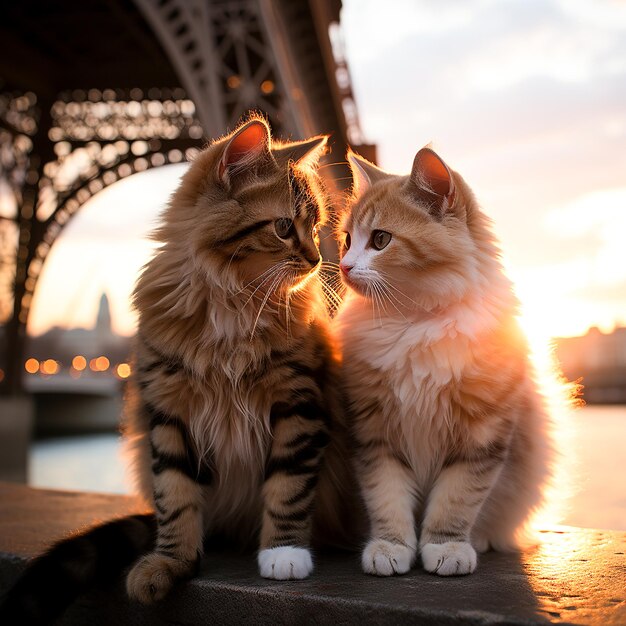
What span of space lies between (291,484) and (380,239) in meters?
0.74

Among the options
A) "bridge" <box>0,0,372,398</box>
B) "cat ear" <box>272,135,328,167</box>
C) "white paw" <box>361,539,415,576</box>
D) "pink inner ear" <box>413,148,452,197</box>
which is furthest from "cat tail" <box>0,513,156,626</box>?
"bridge" <box>0,0,372,398</box>

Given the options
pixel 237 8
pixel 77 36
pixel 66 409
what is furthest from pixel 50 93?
pixel 66 409

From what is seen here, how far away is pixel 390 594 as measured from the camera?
1709mm

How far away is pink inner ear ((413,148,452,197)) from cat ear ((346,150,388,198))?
0.34m

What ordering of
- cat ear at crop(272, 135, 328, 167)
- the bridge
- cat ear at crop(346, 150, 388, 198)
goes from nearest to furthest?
cat ear at crop(272, 135, 328, 167), cat ear at crop(346, 150, 388, 198), the bridge

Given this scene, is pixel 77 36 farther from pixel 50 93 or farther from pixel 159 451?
pixel 159 451

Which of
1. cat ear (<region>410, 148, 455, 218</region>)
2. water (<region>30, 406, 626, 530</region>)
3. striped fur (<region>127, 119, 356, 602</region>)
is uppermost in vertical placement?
cat ear (<region>410, 148, 455, 218</region>)

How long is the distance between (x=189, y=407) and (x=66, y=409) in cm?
2860

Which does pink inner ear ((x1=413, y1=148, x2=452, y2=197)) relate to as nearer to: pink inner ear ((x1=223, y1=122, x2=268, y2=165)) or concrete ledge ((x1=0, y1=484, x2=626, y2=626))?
pink inner ear ((x1=223, y1=122, x2=268, y2=165))

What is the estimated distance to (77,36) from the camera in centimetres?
1573

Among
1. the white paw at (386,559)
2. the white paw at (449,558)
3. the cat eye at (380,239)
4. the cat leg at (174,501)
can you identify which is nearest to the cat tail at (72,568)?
the cat leg at (174,501)

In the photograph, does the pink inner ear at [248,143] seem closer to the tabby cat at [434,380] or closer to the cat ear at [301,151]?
the cat ear at [301,151]

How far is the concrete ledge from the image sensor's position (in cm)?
158

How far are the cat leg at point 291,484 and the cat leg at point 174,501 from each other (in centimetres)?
19
